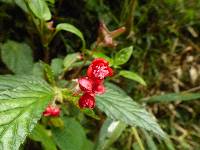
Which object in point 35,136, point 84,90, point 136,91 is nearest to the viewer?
point 84,90

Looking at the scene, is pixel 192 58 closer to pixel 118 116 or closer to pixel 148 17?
pixel 148 17

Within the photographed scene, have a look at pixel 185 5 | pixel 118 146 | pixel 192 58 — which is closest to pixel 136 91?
pixel 118 146

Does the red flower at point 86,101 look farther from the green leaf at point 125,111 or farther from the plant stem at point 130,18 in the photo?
the plant stem at point 130,18

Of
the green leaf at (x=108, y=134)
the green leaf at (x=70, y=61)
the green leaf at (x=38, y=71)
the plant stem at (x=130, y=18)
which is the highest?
the plant stem at (x=130, y=18)

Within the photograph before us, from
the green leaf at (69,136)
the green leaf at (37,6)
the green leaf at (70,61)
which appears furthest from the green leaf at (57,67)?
the green leaf at (37,6)

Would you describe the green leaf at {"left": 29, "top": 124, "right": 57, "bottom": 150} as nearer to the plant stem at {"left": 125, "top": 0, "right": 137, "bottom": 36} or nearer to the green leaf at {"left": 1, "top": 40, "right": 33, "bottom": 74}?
the green leaf at {"left": 1, "top": 40, "right": 33, "bottom": 74}

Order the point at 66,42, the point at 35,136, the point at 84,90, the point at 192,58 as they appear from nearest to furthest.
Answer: the point at 84,90 → the point at 35,136 → the point at 66,42 → the point at 192,58

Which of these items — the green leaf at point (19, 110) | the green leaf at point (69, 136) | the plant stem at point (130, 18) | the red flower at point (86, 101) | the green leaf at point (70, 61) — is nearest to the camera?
the green leaf at point (19, 110)

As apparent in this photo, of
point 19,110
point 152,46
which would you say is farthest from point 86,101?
point 152,46
